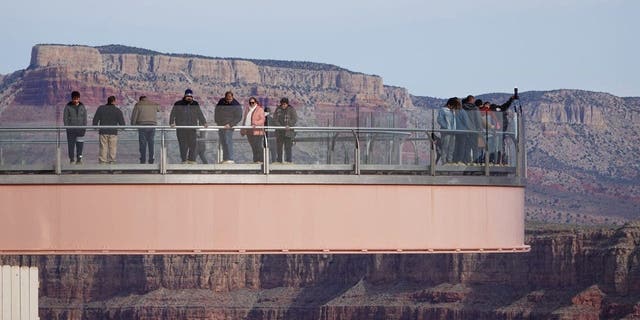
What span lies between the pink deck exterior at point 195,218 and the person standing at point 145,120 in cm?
205

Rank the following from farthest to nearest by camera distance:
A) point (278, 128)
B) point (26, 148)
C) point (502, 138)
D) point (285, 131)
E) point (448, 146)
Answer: point (502, 138)
point (448, 146)
point (285, 131)
point (26, 148)
point (278, 128)

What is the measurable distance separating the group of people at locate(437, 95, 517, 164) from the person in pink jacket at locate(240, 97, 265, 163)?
2.90 meters

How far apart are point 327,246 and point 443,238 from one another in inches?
73.7

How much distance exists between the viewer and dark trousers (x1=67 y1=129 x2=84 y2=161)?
29.0 meters

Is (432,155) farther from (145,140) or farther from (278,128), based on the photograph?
(145,140)

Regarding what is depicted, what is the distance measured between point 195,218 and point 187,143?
7.27 feet

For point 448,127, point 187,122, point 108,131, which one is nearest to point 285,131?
point 187,122

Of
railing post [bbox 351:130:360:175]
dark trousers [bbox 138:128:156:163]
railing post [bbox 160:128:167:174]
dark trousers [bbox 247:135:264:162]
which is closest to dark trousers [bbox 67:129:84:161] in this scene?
dark trousers [bbox 138:128:156:163]

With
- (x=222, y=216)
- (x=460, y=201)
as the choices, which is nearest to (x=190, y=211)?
(x=222, y=216)

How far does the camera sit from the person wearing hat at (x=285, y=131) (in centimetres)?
2986

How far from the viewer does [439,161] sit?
3031 centimetres

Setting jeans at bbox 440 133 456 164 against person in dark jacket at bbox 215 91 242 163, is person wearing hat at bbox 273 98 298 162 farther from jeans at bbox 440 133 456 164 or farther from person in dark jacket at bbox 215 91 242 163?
jeans at bbox 440 133 456 164

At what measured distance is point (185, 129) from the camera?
2914 cm

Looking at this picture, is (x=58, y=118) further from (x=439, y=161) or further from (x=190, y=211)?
(x=439, y=161)
